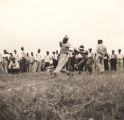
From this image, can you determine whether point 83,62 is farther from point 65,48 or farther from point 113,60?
point 113,60

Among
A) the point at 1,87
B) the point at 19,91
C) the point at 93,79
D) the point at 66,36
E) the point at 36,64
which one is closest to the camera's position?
the point at 19,91

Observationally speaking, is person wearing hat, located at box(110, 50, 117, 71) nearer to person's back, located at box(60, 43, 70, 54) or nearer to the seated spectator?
the seated spectator

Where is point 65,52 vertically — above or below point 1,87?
above

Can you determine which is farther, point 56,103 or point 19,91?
point 19,91

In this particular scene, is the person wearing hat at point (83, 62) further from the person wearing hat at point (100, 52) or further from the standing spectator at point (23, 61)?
the standing spectator at point (23, 61)

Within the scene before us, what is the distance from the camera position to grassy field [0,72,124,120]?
25.5 feet

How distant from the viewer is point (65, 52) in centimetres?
1453

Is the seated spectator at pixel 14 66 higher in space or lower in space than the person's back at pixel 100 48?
lower

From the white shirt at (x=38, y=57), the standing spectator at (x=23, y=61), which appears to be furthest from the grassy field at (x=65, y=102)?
the white shirt at (x=38, y=57)

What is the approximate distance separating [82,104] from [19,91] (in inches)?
66.3

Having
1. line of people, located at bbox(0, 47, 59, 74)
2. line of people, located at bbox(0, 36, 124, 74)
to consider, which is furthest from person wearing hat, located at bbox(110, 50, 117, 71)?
line of people, located at bbox(0, 47, 59, 74)

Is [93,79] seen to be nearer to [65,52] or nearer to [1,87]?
[1,87]

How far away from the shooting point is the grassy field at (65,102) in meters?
7.77

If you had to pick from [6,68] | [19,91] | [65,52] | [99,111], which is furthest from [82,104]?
[6,68]
